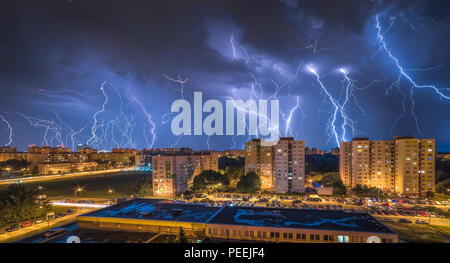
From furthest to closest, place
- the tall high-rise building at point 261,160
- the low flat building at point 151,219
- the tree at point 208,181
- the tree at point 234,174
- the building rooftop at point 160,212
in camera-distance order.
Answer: the tree at point 234,174, the tall high-rise building at point 261,160, the tree at point 208,181, the building rooftop at point 160,212, the low flat building at point 151,219

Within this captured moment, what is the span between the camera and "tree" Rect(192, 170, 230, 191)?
18955 mm

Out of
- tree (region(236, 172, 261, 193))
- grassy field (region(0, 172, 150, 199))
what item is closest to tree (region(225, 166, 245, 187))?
tree (region(236, 172, 261, 193))

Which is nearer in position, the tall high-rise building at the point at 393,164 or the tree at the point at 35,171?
the tall high-rise building at the point at 393,164

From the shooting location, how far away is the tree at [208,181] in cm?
1895

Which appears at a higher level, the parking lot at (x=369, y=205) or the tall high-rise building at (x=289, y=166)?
the tall high-rise building at (x=289, y=166)

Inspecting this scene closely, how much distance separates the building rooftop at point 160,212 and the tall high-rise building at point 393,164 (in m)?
15.7

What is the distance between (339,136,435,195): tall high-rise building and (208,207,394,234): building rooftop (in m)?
12.2

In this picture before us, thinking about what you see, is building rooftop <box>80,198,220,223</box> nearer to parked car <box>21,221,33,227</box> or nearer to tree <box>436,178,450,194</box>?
parked car <box>21,221,33,227</box>

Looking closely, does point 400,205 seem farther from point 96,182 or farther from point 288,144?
point 96,182

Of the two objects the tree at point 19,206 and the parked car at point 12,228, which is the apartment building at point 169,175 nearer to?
the tree at point 19,206

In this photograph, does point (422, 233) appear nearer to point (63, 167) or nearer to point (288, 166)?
point (288, 166)

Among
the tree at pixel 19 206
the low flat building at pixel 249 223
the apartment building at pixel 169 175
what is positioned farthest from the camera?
the apartment building at pixel 169 175

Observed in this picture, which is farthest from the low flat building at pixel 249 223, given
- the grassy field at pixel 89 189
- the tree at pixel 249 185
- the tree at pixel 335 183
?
the grassy field at pixel 89 189
